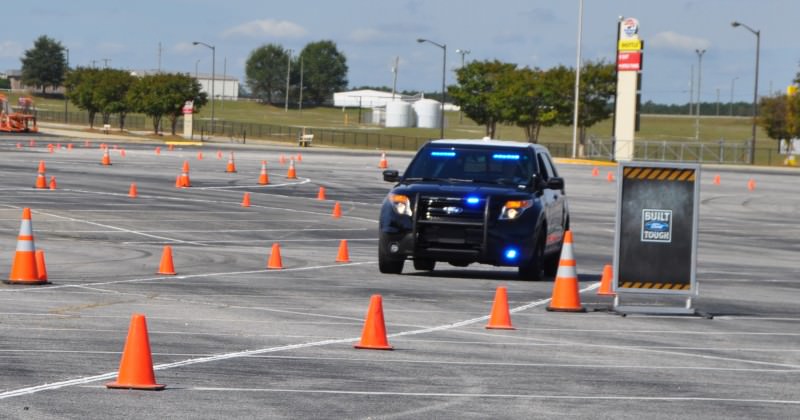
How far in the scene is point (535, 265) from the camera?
19266 millimetres

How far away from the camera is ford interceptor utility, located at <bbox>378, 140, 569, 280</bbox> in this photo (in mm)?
18703

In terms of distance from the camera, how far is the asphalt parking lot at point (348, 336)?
30.9 feet

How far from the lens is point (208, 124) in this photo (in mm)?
136875

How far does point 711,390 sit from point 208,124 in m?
129

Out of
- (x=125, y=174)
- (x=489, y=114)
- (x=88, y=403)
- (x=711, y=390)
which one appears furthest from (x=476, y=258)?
(x=489, y=114)

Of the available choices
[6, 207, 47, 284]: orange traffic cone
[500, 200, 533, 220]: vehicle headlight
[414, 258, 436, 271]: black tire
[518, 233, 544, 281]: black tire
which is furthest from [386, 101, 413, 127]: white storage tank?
[6, 207, 47, 284]: orange traffic cone

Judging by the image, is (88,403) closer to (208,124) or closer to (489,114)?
(489,114)

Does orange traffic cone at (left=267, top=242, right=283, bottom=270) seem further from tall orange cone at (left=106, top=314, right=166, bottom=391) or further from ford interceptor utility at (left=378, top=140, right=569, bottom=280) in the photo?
tall orange cone at (left=106, top=314, right=166, bottom=391)

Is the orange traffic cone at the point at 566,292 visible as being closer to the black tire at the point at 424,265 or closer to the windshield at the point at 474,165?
the windshield at the point at 474,165

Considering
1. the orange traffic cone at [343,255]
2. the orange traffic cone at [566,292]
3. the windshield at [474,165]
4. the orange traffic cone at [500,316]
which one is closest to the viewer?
the orange traffic cone at [500,316]

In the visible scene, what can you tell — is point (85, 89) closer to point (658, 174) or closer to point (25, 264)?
point (25, 264)

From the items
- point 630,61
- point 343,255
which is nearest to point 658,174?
point 343,255

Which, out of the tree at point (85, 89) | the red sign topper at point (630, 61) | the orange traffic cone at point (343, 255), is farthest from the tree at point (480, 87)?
the orange traffic cone at point (343, 255)

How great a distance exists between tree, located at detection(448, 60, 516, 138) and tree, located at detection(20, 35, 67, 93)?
9188cm
